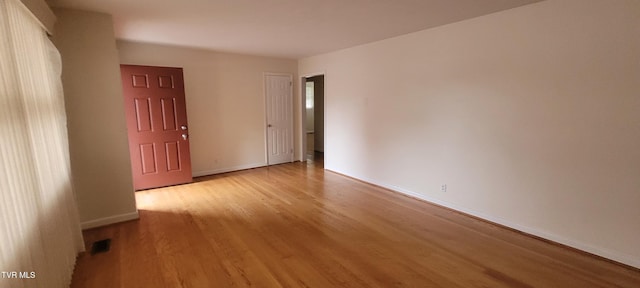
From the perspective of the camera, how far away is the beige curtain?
1.36 metres

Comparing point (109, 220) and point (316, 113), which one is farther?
point (316, 113)

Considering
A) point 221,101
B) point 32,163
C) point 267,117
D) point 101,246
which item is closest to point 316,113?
point 267,117

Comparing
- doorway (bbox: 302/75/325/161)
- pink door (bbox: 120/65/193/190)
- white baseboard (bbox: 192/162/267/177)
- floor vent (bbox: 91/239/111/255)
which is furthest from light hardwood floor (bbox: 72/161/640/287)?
doorway (bbox: 302/75/325/161)

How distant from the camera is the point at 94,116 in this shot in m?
2.98

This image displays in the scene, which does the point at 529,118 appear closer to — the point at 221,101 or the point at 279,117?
the point at 279,117

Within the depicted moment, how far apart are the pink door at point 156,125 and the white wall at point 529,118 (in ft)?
10.8

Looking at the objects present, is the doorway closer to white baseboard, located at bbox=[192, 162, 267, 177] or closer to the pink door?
white baseboard, located at bbox=[192, 162, 267, 177]

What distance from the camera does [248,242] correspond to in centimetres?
275

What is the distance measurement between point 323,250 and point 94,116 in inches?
110

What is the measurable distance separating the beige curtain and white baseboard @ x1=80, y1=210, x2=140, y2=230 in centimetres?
65

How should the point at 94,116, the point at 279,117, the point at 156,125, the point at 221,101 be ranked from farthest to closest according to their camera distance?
1. the point at 279,117
2. the point at 221,101
3. the point at 156,125
4. the point at 94,116

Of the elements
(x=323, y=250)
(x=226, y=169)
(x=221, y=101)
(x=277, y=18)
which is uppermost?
(x=277, y=18)

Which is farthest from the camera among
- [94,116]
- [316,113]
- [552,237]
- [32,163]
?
[316,113]

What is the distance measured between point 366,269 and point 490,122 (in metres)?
2.15
